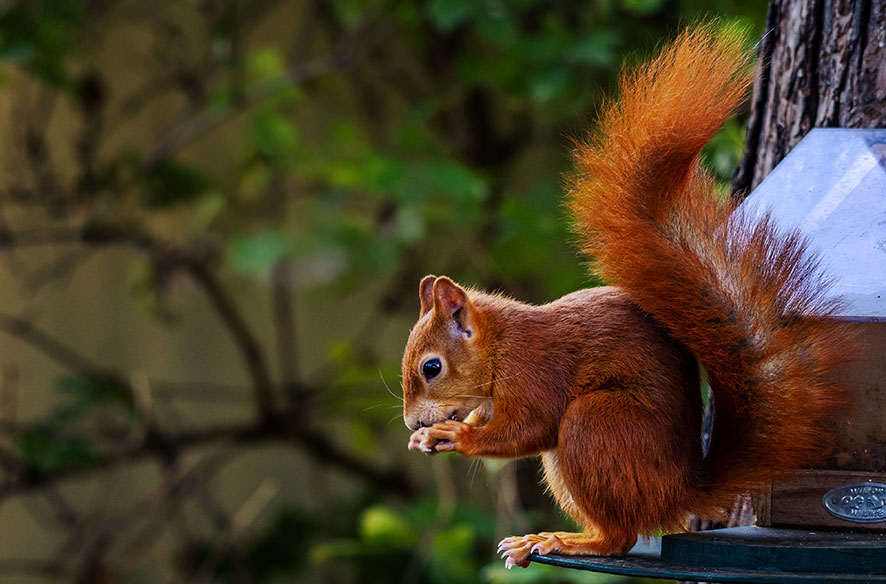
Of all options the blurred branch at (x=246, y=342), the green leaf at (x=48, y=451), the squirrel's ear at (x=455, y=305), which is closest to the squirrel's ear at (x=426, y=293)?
the squirrel's ear at (x=455, y=305)

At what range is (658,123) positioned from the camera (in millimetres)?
962

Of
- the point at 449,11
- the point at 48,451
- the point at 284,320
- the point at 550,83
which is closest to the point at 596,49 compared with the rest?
the point at 550,83

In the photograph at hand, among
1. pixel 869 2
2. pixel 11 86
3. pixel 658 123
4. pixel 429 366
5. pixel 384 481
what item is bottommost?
pixel 384 481

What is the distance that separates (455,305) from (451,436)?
0.14 m

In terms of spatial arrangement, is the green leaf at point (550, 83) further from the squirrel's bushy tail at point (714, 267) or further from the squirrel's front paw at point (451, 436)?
the squirrel's front paw at point (451, 436)

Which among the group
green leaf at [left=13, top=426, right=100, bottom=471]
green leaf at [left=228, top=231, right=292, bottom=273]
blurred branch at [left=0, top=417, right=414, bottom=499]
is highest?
green leaf at [left=228, top=231, right=292, bottom=273]

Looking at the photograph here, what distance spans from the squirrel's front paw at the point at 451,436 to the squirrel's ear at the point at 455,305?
0.10 meters

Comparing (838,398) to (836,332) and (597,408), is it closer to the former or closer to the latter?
(836,332)

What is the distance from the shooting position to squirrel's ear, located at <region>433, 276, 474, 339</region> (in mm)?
1039

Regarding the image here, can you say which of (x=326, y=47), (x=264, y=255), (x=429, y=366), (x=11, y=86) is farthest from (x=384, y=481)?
(x=429, y=366)

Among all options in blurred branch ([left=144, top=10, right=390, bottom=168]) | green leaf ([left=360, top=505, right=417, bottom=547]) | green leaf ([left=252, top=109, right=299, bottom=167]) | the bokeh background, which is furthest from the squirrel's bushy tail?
blurred branch ([left=144, top=10, right=390, bottom=168])

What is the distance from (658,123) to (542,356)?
24 cm

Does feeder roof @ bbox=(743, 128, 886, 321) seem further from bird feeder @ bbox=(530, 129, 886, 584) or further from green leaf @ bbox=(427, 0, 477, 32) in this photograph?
green leaf @ bbox=(427, 0, 477, 32)

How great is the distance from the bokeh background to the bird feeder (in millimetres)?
1413
